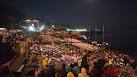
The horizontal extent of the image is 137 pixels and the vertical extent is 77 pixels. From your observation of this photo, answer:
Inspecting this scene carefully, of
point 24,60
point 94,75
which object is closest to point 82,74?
point 94,75

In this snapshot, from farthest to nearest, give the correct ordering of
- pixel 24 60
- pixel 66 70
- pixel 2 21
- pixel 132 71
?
pixel 2 21 → pixel 24 60 → pixel 132 71 → pixel 66 70

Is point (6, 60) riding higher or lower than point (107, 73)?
higher

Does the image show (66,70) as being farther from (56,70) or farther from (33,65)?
(33,65)

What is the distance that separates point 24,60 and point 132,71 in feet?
16.8

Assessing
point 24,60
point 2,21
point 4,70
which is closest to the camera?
point 4,70

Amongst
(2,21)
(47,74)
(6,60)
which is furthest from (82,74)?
(2,21)

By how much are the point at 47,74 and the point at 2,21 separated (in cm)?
2964

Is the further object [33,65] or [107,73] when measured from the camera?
[33,65]

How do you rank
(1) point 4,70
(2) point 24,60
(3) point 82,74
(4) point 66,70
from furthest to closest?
(2) point 24,60, (4) point 66,70, (3) point 82,74, (1) point 4,70

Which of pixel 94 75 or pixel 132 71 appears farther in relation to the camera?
pixel 132 71

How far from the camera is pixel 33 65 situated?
39.0 feet

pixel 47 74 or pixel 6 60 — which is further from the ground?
pixel 6 60

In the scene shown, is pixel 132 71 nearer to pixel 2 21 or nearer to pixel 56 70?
pixel 56 70

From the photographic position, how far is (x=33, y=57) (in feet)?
43.8
